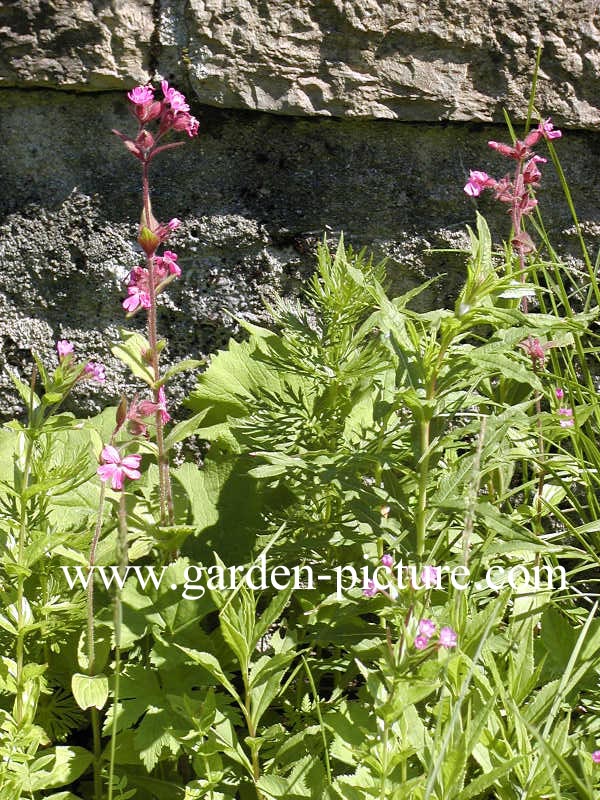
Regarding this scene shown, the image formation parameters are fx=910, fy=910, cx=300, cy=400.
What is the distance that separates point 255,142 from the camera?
2.20 metres

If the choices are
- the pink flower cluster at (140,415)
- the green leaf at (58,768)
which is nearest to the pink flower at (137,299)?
the pink flower cluster at (140,415)

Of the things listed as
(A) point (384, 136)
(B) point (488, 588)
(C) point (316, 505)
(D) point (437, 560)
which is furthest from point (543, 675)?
(A) point (384, 136)

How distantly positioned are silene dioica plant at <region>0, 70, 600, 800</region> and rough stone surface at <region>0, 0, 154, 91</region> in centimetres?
42

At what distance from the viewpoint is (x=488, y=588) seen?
170 cm

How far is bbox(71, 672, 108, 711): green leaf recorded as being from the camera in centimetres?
156

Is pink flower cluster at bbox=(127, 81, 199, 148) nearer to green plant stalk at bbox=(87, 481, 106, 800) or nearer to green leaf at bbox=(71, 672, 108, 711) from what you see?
green plant stalk at bbox=(87, 481, 106, 800)

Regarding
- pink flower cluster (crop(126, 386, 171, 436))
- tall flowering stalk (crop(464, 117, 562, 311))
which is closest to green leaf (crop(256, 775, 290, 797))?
pink flower cluster (crop(126, 386, 171, 436))

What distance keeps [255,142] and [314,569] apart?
3.37ft

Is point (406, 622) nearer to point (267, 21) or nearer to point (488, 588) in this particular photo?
point (488, 588)

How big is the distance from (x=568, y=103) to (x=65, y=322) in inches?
52.7

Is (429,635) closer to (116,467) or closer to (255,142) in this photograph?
(116,467)

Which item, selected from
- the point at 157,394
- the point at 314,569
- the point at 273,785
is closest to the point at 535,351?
the point at 314,569

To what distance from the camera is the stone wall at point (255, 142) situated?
6.91ft

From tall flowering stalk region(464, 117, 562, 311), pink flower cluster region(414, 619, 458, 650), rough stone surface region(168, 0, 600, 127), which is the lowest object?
pink flower cluster region(414, 619, 458, 650)
